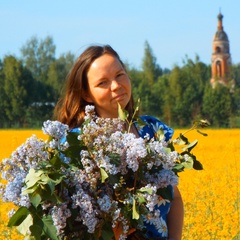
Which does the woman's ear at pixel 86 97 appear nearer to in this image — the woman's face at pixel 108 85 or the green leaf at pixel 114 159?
the woman's face at pixel 108 85

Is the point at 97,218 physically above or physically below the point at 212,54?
above

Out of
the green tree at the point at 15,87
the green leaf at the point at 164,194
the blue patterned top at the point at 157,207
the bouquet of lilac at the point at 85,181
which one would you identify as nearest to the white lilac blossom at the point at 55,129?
the bouquet of lilac at the point at 85,181

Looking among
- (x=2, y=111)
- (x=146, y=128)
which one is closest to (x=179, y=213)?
(x=146, y=128)

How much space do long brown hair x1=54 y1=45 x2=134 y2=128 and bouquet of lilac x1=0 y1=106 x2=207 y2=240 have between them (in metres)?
0.52

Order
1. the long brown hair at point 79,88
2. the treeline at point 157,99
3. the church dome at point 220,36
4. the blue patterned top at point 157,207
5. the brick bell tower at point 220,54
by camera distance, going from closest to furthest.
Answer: the blue patterned top at point 157,207 → the long brown hair at point 79,88 → the treeline at point 157,99 → the brick bell tower at point 220,54 → the church dome at point 220,36

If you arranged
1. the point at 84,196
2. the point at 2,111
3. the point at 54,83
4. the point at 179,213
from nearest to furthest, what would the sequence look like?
the point at 84,196, the point at 179,213, the point at 2,111, the point at 54,83

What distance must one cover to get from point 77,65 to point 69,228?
0.77 m

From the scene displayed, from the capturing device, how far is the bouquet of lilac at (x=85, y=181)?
2.07 meters

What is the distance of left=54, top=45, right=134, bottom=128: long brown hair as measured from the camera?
2682 millimetres

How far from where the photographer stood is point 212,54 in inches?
2537

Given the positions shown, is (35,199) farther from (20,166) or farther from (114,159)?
(114,159)

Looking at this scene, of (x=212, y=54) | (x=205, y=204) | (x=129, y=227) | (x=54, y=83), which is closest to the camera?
(x=129, y=227)

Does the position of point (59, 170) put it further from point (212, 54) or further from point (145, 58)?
point (212, 54)

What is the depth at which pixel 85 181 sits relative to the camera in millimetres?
2104
